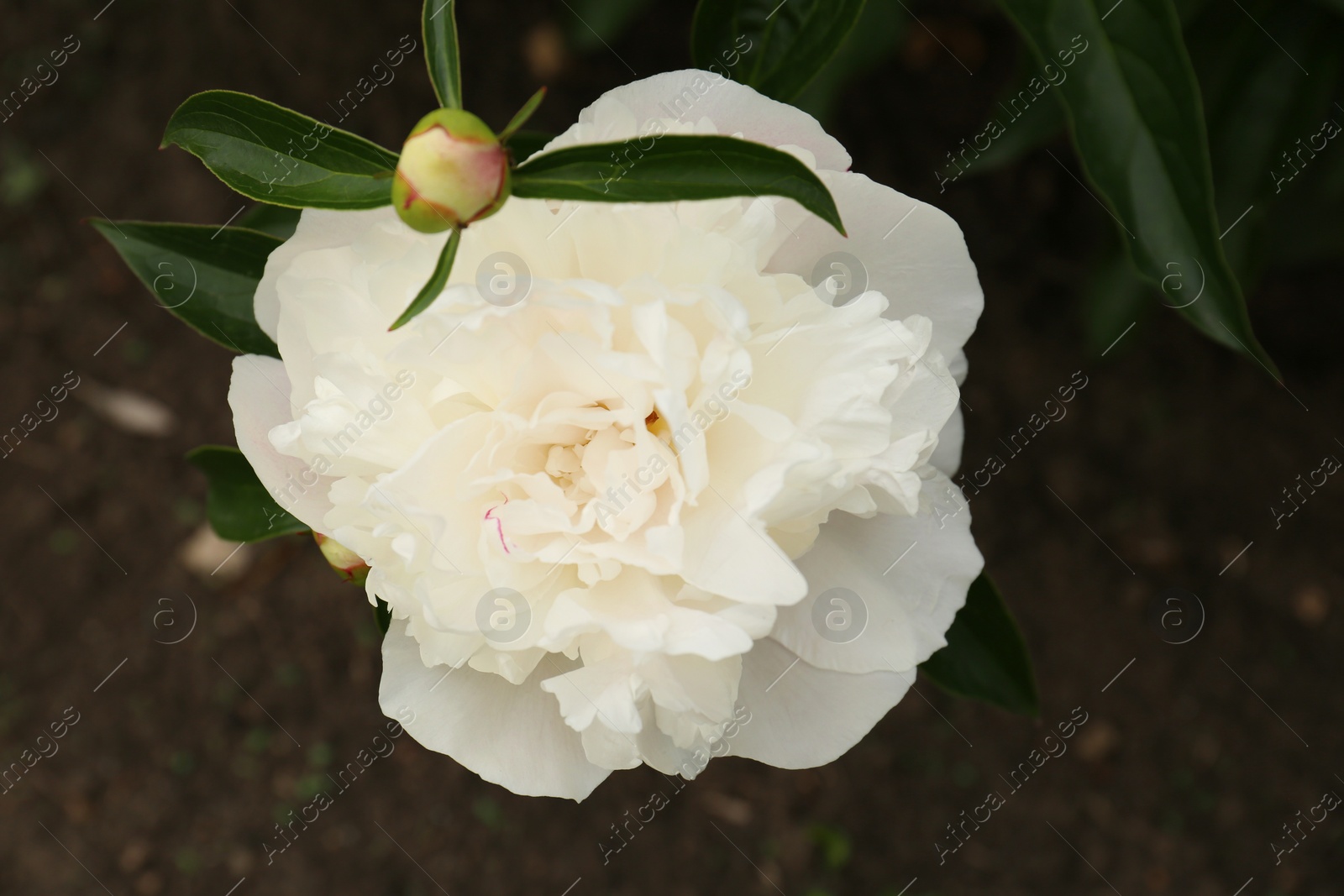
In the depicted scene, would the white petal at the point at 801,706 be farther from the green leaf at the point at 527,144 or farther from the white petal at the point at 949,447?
the green leaf at the point at 527,144

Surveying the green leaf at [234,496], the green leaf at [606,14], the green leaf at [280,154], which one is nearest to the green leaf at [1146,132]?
the green leaf at [280,154]

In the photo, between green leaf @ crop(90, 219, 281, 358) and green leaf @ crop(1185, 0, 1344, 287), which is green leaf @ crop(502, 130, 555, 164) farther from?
green leaf @ crop(1185, 0, 1344, 287)

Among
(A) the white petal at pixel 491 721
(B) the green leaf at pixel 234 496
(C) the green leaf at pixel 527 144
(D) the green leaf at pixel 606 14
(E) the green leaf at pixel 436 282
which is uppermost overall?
(E) the green leaf at pixel 436 282

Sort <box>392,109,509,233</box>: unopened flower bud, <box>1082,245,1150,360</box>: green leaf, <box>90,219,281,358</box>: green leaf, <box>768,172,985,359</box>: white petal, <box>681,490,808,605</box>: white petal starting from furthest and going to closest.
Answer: <box>1082,245,1150,360</box>: green leaf → <box>90,219,281,358</box>: green leaf → <box>768,172,985,359</box>: white petal → <box>681,490,808,605</box>: white petal → <box>392,109,509,233</box>: unopened flower bud

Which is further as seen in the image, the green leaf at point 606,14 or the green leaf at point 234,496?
the green leaf at point 606,14

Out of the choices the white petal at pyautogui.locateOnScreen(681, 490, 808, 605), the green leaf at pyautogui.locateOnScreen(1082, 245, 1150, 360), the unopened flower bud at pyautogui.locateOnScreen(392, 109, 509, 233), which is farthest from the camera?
the green leaf at pyautogui.locateOnScreen(1082, 245, 1150, 360)

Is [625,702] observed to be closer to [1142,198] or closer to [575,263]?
[575,263]

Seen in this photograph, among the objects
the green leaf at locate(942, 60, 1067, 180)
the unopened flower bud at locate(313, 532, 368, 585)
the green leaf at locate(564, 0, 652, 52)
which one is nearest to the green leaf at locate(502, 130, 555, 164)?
the unopened flower bud at locate(313, 532, 368, 585)

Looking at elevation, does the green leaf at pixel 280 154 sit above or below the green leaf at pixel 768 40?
below
